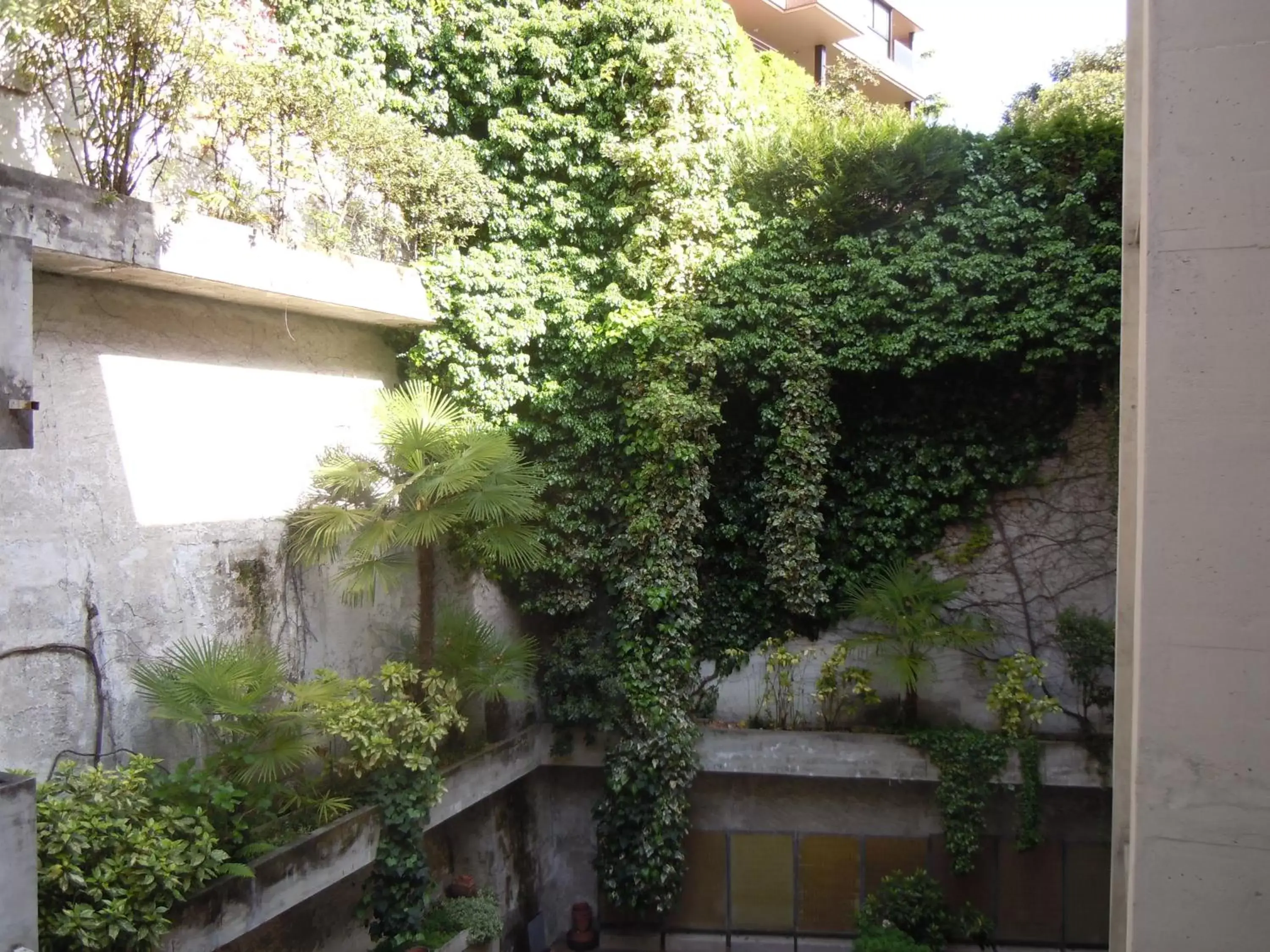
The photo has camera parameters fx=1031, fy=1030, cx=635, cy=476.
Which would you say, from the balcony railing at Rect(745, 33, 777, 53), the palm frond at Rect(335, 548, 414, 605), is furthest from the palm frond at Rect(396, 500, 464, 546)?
the balcony railing at Rect(745, 33, 777, 53)

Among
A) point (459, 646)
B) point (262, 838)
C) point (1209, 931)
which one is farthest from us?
point (459, 646)

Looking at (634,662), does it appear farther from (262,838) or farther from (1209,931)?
(1209,931)

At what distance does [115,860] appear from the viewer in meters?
5.31

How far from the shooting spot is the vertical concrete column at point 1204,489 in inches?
141

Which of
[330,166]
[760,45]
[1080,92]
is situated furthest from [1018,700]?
[760,45]

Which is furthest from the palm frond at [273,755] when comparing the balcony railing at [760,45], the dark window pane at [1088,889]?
the balcony railing at [760,45]

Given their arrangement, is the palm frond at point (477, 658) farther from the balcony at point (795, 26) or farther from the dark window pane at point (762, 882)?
the balcony at point (795, 26)

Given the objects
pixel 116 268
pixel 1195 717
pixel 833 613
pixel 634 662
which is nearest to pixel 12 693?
pixel 116 268

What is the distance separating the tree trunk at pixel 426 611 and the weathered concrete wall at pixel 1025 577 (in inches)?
125

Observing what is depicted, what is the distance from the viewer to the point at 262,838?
22.1 feet

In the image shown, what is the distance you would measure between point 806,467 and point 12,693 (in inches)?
259

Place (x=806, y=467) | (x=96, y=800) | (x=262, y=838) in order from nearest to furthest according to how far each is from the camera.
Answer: (x=96, y=800), (x=262, y=838), (x=806, y=467)

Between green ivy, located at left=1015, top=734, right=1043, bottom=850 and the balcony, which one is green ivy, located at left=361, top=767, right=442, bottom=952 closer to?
green ivy, located at left=1015, top=734, right=1043, bottom=850

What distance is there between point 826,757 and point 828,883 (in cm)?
140
